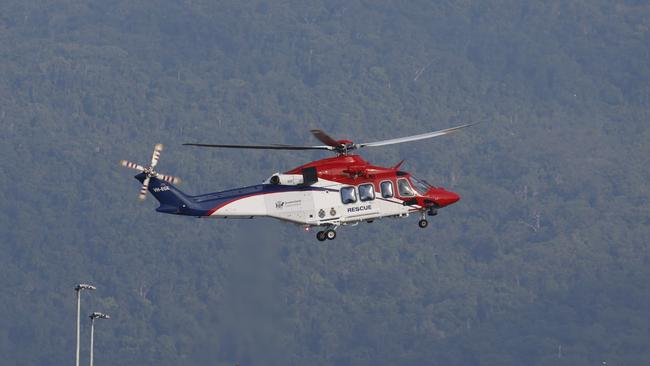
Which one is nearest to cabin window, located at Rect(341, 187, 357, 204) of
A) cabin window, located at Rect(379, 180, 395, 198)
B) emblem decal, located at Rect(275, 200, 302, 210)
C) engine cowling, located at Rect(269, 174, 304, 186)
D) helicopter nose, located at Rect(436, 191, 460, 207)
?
cabin window, located at Rect(379, 180, 395, 198)

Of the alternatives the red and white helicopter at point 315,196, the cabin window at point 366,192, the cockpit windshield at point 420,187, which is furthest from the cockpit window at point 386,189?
the cockpit windshield at point 420,187

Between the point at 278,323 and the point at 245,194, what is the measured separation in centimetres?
5194

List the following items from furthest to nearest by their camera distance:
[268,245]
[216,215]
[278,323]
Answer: [278,323], [268,245], [216,215]

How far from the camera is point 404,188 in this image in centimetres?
11138

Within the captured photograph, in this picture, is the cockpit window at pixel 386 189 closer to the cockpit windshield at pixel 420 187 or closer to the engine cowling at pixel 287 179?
the cockpit windshield at pixel 420 187

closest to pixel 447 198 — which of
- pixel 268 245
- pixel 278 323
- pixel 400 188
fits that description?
pixel 400 188

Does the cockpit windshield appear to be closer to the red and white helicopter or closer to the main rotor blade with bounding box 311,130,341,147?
the red and white helicopter

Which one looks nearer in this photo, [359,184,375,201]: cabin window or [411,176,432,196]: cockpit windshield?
[359,184,375,201]: cabin window

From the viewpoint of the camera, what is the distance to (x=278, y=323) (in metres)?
159

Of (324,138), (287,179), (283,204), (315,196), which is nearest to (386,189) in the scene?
(315,196)

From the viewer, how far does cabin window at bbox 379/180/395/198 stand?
110 metres

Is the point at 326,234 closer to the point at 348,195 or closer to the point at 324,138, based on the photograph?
the point at 348,195

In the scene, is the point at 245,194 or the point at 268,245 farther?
the point at 268,245

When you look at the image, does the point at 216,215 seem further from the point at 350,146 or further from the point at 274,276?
the point at 274,276
